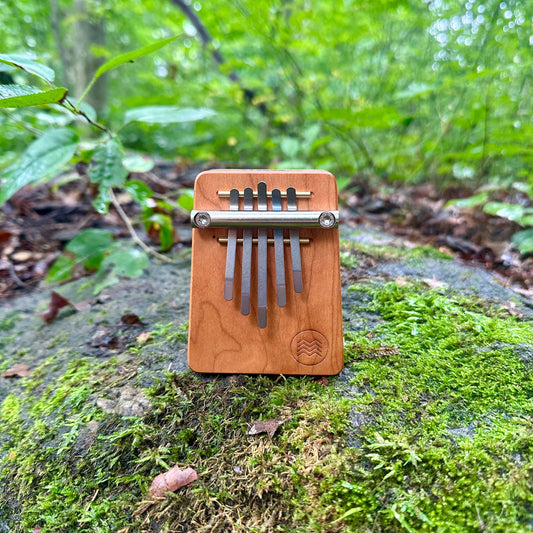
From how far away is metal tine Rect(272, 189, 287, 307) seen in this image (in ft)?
3.63

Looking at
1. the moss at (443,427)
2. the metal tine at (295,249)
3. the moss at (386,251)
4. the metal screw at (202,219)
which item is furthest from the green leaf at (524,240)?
the metal screw at (202,219)

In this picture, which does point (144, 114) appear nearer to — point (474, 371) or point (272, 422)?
point (272, 422)

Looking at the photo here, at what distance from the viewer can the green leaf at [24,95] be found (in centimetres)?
99

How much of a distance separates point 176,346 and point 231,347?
11.5 inches

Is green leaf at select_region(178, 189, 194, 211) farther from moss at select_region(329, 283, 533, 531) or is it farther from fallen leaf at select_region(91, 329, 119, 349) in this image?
moss at select_region(329, 283, 533, 531)

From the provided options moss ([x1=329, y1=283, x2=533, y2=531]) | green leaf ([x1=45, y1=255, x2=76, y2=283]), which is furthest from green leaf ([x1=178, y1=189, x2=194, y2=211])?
moss ([x1=329, y1=283, x2=533, y2=531])

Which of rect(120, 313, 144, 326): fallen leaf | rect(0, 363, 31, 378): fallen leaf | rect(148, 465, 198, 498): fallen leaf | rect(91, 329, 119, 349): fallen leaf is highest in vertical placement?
rect(120, 313, 144, 326): fallen leaf

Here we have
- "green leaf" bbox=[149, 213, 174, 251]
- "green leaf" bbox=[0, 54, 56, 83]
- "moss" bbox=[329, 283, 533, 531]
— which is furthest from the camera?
"green leaf" bbox=[149, 213, 174, 251]

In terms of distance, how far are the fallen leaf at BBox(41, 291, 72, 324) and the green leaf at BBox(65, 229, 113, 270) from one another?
0.23 metres

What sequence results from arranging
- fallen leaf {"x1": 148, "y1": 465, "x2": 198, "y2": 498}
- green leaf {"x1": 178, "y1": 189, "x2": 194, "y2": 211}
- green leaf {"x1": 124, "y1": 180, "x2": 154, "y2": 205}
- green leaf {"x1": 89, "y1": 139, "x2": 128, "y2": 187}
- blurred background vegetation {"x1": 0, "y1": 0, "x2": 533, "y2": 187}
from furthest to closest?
blurred background vegetation {"x1": 0, "y1": 0, "x2": 533, "y2": 187}
green leaf {"x1": 178, "y1": 189, "x2": 194, "y2": 211}
green leaf {"x1": 124, "y1": 180, "x2": 154, "y2": 205}
green leaf {"x1": 89, "y1": 139, "x2": 128, "y2": 187}
fallen leaf {"x1": 148, "y1": 465, "x2": 198, "y2": 498}

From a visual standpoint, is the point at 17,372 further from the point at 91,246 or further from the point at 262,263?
the point at 262,263

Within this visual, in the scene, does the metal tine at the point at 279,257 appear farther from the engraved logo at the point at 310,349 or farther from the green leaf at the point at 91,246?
the green leaf at the point at 91,246

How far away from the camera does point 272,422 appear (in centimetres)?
100

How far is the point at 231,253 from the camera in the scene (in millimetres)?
1124
